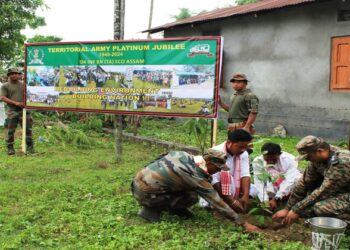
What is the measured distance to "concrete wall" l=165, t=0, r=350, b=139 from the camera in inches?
421

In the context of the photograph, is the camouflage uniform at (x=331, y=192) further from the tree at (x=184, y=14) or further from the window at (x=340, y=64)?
the tree at (x=184, y=14)

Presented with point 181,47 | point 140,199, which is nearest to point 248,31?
point 181,47

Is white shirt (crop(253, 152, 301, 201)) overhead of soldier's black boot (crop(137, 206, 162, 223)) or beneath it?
overhead

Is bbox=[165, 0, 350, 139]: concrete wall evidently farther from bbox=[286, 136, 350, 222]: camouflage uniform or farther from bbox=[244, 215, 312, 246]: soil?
bbox=[286, 136, 350, 222]: camouflage uniform

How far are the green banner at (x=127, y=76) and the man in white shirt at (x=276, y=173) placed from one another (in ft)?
6.64

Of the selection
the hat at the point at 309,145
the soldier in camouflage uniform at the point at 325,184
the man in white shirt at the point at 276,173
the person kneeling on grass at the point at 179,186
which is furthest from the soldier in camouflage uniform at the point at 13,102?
the hat at the point at 309,145

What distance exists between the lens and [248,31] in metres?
12.8

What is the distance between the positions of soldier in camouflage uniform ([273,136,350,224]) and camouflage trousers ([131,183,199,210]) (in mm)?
893

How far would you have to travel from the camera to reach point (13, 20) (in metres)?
16.5

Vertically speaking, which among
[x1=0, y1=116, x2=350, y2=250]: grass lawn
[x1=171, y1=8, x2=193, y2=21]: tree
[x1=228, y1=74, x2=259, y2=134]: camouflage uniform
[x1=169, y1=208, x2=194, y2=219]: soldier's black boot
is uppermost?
[x1=171, y1=8, x2=193, y2=21]: tree

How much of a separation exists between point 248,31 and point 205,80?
6.08 metres

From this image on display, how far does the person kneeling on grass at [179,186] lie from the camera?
4211mm

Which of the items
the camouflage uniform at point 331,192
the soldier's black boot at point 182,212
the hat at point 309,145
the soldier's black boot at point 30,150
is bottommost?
the soldier's black boot at point 182,212

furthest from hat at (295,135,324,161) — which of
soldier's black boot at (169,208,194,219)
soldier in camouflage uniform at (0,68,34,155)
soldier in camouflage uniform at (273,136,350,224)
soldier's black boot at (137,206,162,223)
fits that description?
soldier in camouflage uniform at (0,68,34,155)
